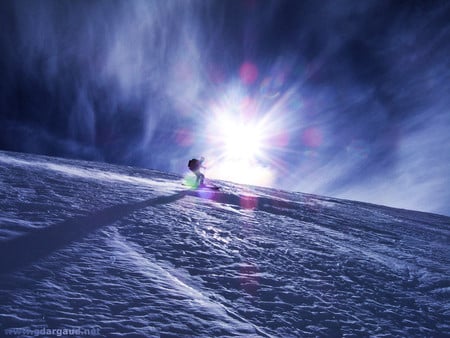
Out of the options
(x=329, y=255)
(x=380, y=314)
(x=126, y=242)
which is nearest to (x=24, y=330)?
(x=126, y=242)

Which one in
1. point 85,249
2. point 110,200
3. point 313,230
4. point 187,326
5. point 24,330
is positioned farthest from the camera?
point 313,230

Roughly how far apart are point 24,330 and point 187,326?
0.85 meters

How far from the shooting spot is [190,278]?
2516mm

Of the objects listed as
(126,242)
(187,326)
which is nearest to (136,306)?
(187,326)

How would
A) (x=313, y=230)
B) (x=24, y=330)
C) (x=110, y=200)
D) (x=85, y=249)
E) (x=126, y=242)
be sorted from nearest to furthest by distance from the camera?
1. (x=24, y=330)
2. (x=85, y=249)
3. (x=126, y=242)
4. (x=110, y=200)
5. (x=313, y=230)

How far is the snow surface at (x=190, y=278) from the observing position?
1.78 metres

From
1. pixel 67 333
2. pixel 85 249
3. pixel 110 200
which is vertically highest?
pixel 110 200

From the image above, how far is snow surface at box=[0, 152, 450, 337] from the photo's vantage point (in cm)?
178

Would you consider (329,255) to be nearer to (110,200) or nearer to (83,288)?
(83,288)

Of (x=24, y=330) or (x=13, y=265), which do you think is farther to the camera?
(x=13, y=265)

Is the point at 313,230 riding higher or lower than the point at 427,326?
higher

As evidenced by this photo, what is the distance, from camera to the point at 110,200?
5418mm

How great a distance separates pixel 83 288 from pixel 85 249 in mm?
783

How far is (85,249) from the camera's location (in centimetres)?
267
